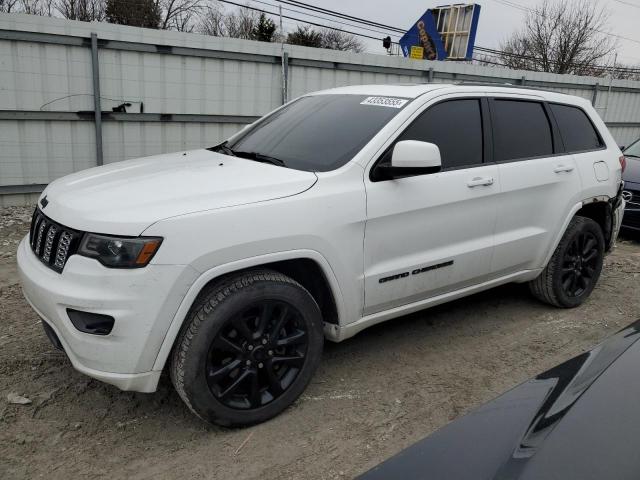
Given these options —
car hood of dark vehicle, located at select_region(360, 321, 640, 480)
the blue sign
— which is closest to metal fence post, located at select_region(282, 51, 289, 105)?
the blue sign

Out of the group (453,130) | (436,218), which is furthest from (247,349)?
(453,130)

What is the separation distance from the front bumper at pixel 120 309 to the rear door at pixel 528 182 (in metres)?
2.33

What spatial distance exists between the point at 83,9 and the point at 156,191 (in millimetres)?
32475

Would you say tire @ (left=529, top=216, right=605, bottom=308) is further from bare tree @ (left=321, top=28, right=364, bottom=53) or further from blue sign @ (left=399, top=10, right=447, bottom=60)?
bare tree @ (left=321, top=28, right=364, bottom=53)

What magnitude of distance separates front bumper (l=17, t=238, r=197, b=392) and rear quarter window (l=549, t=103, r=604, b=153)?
10.9ft

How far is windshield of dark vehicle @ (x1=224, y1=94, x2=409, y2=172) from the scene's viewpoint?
3207 millimetres

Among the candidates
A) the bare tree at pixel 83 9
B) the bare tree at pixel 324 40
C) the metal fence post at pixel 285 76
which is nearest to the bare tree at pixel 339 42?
the bare tree at pixel 324 40

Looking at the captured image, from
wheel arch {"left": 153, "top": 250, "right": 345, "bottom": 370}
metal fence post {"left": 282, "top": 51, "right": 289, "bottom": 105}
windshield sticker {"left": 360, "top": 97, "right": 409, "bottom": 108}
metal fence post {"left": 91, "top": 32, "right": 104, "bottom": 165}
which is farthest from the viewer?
metal fence post {"left": 282, "top": 51, "right": 289, "bottom": 105}

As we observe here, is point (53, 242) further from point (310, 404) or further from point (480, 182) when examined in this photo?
point (480, 182)

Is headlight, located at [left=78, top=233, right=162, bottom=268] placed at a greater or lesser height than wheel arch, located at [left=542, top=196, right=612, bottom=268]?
greater

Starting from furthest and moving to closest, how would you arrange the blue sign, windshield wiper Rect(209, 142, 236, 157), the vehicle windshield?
the blue sign → the vehicle windshield → windshield wiper Rect(209, 142, 236, 157)

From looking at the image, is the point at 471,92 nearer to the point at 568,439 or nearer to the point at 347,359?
the point at 347,359

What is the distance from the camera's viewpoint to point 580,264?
4.57 meters

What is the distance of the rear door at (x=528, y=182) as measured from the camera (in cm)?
381
